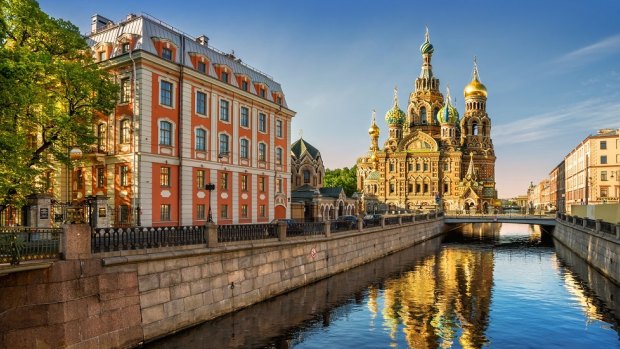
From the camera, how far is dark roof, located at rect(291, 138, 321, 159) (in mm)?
76562

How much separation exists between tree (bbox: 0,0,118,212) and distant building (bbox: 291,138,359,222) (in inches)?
1526

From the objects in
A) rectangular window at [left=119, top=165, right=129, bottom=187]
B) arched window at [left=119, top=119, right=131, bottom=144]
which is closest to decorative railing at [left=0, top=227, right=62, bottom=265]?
rectangular window at [left=119, top=165, right=129, bottom=187]

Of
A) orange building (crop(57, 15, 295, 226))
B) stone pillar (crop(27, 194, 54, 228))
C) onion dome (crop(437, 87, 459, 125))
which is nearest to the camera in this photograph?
stone pillar (crop(27, 194, 54, 228))

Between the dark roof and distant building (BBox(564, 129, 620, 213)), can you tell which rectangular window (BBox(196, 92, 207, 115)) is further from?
distant building (BBox(564, 129, 620, 213))

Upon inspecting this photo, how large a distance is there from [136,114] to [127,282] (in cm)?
1521

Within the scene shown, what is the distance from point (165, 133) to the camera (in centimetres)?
3144

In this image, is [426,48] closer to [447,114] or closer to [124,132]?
[447,114]

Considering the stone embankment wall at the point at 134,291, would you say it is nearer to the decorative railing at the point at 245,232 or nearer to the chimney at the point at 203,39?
the decorative railing at the point at 245,232

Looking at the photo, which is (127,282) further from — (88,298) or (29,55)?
(29,55)

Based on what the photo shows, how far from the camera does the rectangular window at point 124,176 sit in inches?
1181

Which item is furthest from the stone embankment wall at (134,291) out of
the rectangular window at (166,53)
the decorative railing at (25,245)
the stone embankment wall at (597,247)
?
the stone embankment wall at (597,247)

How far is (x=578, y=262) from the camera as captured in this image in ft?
140

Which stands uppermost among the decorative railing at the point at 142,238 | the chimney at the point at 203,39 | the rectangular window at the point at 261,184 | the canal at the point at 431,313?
the chimney at the point at 203,39

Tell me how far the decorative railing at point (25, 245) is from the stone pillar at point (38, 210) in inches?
217
